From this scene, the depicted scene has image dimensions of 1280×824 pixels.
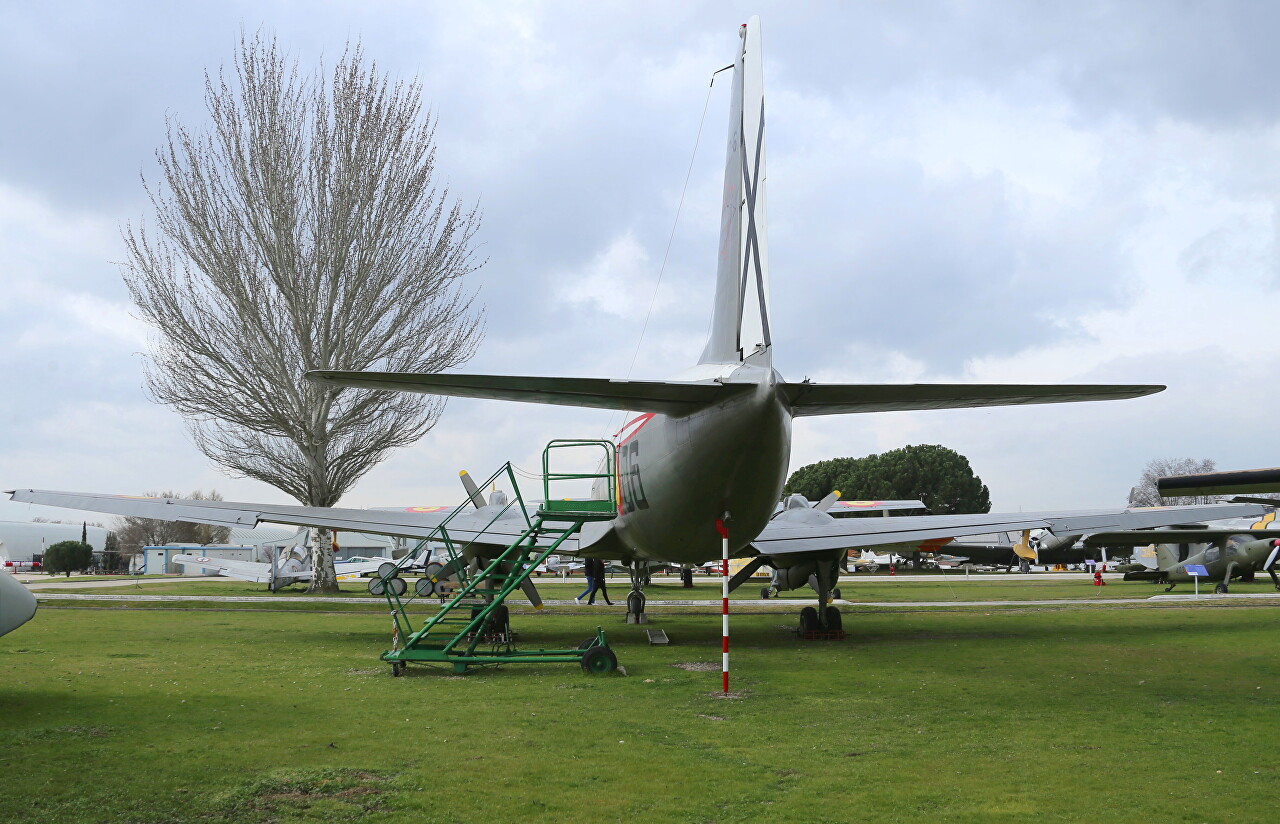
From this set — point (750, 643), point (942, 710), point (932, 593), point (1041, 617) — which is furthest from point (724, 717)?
point (932, 593)

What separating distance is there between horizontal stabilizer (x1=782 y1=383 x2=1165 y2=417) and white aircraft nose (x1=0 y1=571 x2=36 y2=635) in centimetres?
730

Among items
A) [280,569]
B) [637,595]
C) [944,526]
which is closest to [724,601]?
[944,526]

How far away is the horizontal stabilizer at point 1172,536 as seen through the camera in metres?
27.7

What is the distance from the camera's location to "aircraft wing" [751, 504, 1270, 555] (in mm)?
14859

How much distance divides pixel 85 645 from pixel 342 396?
19490 mm

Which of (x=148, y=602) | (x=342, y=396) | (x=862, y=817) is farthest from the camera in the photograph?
(x=342, y=396)

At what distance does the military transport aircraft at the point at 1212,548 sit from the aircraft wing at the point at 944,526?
39.6 feet

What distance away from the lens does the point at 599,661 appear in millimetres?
10602

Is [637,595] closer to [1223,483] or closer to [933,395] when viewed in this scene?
[933,395]

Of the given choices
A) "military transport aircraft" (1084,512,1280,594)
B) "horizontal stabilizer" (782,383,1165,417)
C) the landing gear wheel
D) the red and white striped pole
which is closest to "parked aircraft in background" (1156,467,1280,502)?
"horizontal stabilizer" (782,383,1165,417)

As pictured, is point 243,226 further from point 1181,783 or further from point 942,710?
point 1181,783

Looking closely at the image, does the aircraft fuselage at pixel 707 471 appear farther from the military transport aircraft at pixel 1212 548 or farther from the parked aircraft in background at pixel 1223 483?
the military transport aircraft at pixel 1212 548

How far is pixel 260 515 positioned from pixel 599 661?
7377 mm

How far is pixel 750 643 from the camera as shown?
14.3 metres
